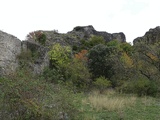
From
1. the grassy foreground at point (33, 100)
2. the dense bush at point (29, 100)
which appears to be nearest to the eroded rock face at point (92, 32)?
the grassy foreground at point (33, 100)

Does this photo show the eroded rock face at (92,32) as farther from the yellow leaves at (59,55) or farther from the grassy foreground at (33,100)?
the grassy foreground at (33,100)

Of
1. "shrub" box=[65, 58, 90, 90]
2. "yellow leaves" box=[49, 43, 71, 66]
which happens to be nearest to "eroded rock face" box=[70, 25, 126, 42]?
"yellow leaves" box=[49, 43, 71, 66]

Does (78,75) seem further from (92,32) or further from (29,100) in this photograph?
(92,32)

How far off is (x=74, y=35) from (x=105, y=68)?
19.4m

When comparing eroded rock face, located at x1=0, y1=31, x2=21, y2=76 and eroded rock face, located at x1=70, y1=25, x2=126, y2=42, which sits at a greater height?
eroded rock face, located at x1=70, y1=25, x2=126, y2=42

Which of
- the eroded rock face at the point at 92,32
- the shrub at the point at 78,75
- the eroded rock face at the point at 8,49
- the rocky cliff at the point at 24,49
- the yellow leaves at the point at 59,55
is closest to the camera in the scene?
the rocky cliff at the point at 24,49

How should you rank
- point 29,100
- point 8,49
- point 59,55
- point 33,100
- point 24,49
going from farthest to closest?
1. point 59,55
2. point 24,49
3. point 8,49
4. point 33,100
5. point 29,100

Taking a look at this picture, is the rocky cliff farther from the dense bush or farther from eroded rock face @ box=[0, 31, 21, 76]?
the dense bush

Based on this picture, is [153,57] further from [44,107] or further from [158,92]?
[44,107]

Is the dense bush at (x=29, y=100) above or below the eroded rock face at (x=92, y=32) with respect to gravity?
below

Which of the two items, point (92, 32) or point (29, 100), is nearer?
point (29, 100)

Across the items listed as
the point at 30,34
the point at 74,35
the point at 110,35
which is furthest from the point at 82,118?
the point at 110,35

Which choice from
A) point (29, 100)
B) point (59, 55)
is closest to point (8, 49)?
point (59, 55)

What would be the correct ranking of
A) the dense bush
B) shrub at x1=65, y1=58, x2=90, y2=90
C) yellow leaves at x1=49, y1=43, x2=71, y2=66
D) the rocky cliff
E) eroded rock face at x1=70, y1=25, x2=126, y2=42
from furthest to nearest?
eroded rock face at x1=70, y1=25, x2=126, y2=42 < yellow leaves at x1=49, y1=43, x2=71, y2=66 < shrub at x1=65, y1=58, x2=90, y2=90 < the rocky cliff < the dense bush
